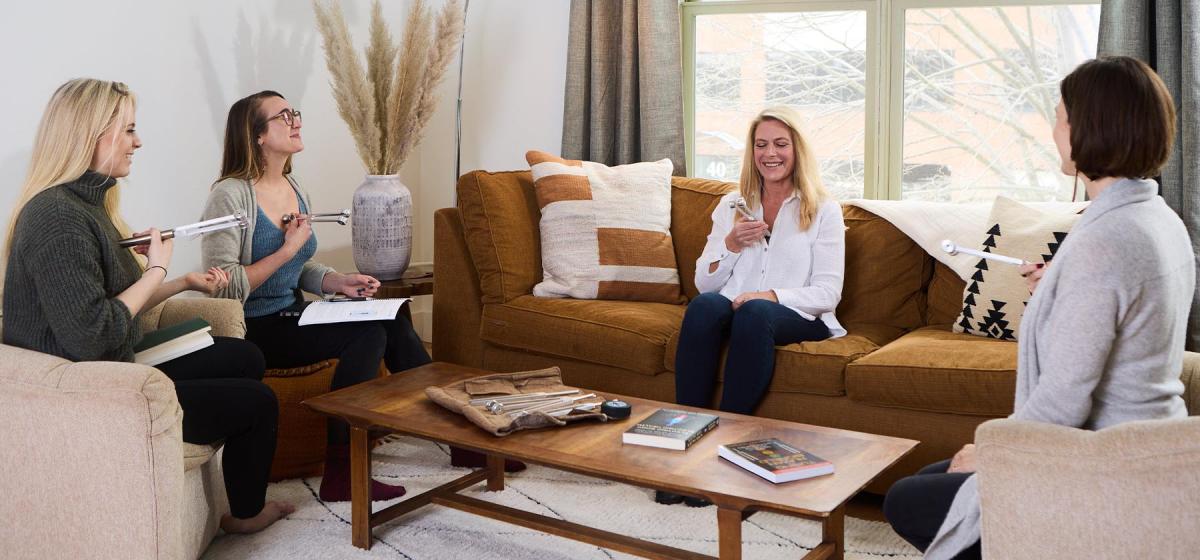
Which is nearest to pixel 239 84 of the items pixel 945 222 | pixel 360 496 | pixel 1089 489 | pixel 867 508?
pixel 360 496

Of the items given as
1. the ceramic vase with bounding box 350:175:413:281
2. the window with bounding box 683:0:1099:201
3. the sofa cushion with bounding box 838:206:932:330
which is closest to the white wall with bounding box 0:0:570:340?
the ceramic vase with bounding box 350:175:413:281

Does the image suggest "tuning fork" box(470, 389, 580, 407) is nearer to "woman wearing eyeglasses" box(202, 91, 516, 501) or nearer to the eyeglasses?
"woman wearing eyeglasses" box(202, 91, 516, 501)

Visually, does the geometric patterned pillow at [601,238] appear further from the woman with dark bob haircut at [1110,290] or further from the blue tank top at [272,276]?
the woman with dark bob haircut at [1110,290]

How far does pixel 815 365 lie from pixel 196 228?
1.61 metres

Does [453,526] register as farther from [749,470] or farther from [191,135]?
[191,135]

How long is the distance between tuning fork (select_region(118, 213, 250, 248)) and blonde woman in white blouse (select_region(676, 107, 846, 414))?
1.23 m

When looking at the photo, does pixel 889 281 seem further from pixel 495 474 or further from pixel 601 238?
pixel 495 474

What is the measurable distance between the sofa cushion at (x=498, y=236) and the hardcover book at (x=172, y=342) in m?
1.06

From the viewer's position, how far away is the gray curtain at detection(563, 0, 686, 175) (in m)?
4.00

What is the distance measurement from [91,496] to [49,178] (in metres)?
0.69

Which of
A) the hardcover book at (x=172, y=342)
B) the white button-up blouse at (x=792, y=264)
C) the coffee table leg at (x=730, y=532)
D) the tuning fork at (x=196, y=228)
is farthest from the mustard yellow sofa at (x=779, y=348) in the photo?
the hardcover book at (x=172, y=342)

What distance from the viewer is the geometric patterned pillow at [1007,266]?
2.90m

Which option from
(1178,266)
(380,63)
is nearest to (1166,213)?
(1178,266)

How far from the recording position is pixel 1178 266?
1.55 meters
